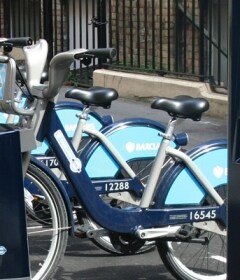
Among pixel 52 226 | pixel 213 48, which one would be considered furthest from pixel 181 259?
pixel 213 48

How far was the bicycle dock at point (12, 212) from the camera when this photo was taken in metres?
3.25

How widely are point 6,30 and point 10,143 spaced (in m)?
12.3

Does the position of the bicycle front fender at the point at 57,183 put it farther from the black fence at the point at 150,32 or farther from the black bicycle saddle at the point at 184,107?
the black fence at the point at 150,32

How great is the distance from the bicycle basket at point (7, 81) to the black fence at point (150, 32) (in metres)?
6.80

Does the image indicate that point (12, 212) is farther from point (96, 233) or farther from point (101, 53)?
point (96, 233)

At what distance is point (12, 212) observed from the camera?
3.28 meters

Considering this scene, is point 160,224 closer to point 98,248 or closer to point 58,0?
point 98,248

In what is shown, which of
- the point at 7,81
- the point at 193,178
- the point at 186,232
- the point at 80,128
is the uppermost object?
the point at 7,81

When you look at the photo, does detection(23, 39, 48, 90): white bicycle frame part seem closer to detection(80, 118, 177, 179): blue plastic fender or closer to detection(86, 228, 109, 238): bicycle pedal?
detection(86, 228, 109, 238): bicycle pedal

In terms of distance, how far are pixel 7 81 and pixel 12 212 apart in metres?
0.97

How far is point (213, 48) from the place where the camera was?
1152 centimetres

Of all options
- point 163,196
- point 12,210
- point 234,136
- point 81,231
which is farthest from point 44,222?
point 234,136

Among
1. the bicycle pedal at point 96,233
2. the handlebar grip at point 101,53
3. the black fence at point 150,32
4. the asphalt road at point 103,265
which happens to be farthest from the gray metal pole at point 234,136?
the black fence at point 150,32

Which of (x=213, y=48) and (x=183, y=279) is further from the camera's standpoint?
(x=213, y=48)
